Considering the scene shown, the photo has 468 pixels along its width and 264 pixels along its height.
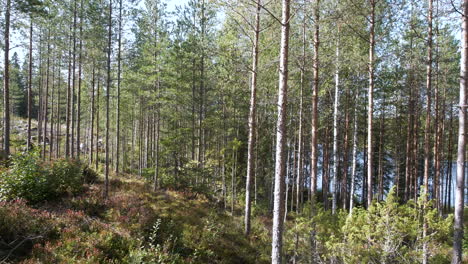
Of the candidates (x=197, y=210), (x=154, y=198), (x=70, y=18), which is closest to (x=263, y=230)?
(x=197, y=210)

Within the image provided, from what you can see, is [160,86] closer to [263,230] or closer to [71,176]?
[71,176]

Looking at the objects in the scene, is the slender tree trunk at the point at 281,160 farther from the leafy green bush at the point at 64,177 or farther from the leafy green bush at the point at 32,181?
the leafy green bush at the point at 64,177

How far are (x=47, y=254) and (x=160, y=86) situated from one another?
420 inches

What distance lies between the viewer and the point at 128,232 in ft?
23.5

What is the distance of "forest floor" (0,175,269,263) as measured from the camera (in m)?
5.62

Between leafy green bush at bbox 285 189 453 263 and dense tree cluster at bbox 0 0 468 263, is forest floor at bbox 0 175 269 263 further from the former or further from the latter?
leafy green bush at bbox 285 189 453 263

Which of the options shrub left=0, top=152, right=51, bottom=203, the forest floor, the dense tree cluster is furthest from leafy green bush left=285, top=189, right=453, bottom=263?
shrub left=0, top=152, right=51, bottom=203

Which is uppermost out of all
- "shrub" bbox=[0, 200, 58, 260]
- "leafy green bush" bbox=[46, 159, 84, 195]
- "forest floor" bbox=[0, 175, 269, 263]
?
"leafy green bush" bbox=[46, 159, 84, 195]

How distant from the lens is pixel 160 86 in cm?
1437

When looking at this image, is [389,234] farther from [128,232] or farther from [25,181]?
[25,181]

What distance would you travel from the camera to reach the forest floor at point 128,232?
5617 millimetres

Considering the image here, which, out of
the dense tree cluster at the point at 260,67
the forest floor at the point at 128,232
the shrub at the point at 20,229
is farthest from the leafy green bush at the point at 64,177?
the shrub at the point at 20,229

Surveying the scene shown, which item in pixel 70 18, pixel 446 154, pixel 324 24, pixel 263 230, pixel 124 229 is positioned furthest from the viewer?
pixel 446 154

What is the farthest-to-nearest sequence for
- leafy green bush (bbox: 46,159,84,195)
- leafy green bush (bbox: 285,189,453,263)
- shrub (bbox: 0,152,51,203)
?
1. leafy green bush (bbox: 46,159,84,195)
2. shrub (bbox: 0,152,51,203)
3. leafy green bush (bbox: 285,189,453,263)
